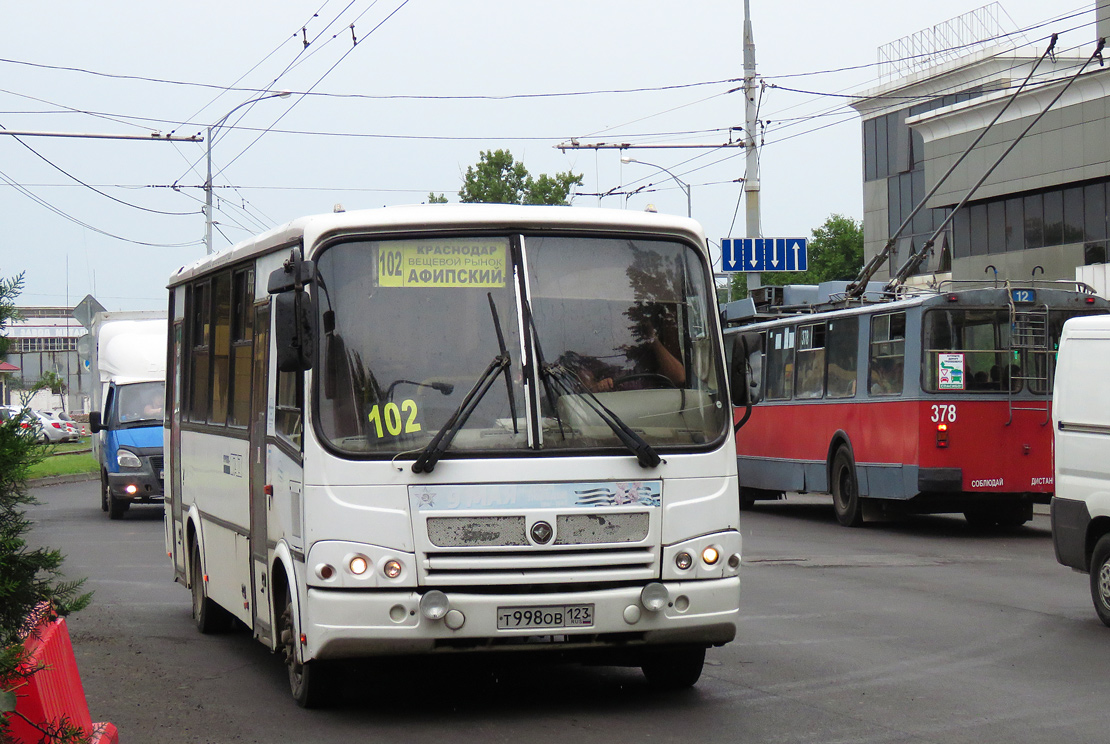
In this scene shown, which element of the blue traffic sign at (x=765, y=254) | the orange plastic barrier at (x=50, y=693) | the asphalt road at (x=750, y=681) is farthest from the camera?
the blue traffic sign at (x=765, y=254)

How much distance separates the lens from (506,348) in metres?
7.68

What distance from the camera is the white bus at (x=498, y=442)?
7.33 meters

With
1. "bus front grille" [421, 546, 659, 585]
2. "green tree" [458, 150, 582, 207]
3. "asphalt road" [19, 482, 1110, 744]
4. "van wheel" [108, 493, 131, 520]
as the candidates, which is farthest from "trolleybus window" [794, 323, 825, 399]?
"green tree" [458, 150, 582, 207]

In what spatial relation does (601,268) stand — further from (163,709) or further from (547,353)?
(163,709)

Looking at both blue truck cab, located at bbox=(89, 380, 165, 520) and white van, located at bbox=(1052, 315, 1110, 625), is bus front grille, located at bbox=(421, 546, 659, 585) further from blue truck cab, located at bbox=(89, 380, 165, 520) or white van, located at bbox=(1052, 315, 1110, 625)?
blue truck cab, located at bbox=(89, 380, 165, 520)

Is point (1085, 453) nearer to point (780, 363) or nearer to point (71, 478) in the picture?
point (780, 363)

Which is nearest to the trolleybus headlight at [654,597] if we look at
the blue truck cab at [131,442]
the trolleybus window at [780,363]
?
the trolleybus window at [780,363]

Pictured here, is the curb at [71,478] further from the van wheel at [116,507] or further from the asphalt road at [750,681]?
the asphalt road at [750,681]

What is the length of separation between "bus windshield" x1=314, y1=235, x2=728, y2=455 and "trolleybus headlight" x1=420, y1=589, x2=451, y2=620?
0.71 metres

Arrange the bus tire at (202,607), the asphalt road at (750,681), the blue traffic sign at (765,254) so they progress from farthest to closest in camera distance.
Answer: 1. the blue traffic sign at (765,254)
2. the bus tire at (202,607)
3. the asphalt road at (750,681)

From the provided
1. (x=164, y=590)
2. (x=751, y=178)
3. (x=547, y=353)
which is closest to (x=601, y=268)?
(x=547, y=353)

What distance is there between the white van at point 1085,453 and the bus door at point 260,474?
18.7 ft

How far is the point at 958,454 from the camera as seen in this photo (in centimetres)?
1867

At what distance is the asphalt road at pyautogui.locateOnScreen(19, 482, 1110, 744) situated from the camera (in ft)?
24.2
